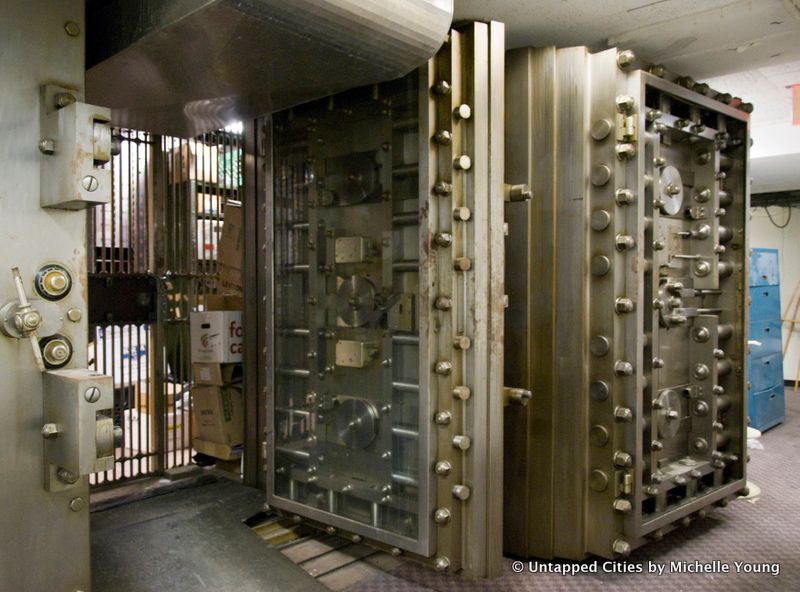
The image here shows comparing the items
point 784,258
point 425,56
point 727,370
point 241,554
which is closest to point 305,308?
point 241,554

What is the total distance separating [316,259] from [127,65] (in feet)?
3.22

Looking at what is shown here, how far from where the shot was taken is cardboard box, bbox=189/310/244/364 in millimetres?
3133

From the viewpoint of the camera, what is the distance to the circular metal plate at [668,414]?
2.57m

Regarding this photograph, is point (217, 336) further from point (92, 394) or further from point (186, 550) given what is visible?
point (92, 394)

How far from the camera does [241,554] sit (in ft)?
7.38

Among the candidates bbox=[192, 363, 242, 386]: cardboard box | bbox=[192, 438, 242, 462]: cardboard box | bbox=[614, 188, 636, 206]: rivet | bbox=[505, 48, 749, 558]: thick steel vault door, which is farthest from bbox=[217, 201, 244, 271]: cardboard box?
bbox=[614, 188, 636, 206]: rivet

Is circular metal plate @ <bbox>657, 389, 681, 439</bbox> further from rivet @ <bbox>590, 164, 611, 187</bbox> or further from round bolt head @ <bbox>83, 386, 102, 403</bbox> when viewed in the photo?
round bolt head @ <bbox>83, 386, 102, 403</bbox>

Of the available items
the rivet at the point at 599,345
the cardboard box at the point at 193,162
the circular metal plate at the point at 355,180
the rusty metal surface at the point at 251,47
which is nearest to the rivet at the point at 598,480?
the rivet at the point at 599,345

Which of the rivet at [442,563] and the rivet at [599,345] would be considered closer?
the rivet at [442,563]

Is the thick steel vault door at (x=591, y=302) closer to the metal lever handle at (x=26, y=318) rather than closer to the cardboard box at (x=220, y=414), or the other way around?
the cardboard box at (x=220, y=414)

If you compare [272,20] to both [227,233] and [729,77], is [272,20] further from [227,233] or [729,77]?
[729,77]

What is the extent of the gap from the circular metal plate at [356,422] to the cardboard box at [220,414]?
0.99 metres

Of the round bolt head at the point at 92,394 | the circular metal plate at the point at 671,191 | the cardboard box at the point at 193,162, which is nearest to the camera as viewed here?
the round bolt head at the point at 92,394

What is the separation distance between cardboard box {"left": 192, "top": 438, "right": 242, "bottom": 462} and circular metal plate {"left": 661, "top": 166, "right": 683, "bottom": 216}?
2417 millimetres
